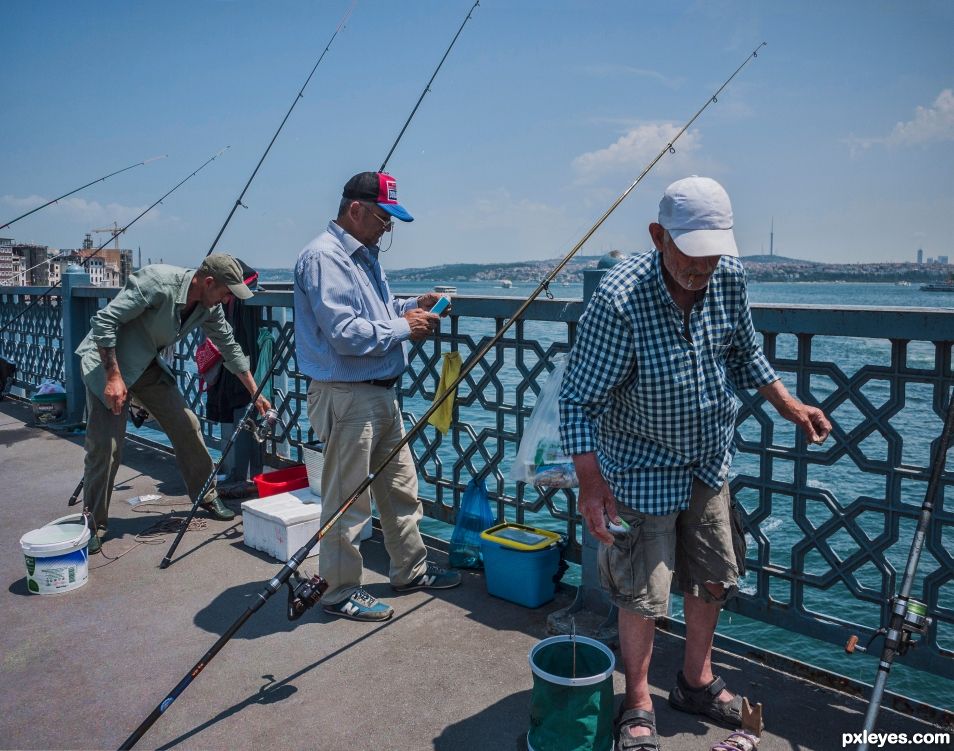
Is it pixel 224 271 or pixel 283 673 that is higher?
pixel 224 271

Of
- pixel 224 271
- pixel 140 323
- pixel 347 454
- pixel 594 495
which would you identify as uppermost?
pixel 224 271

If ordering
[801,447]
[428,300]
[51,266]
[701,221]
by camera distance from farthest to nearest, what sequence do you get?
1. [51,266]
2. [428,300]
3. [801,447]
4. [701,221]

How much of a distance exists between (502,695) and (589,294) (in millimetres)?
1692

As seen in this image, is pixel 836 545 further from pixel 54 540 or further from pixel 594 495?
pixel 54 540

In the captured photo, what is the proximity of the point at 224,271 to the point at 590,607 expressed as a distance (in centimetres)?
271

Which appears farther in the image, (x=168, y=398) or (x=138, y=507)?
(x=138, y=507)

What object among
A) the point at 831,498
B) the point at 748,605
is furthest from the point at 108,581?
the point at 831,498

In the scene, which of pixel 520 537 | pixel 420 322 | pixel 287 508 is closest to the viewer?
pixel 420 322

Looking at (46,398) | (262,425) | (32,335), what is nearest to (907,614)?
(262,425)

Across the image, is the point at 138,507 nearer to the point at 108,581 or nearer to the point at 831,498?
the point at 108,581

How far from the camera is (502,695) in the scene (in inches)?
121

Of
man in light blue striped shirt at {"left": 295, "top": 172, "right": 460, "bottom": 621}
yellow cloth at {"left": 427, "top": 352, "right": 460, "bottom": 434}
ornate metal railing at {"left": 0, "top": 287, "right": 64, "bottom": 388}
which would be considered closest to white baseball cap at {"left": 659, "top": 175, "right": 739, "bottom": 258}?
man in light blue striped shirt at {"left": 295, "top": 172, "right": 460, "bottom": 621}

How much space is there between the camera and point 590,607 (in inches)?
149

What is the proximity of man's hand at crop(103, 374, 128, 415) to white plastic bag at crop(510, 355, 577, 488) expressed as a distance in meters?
2.26
